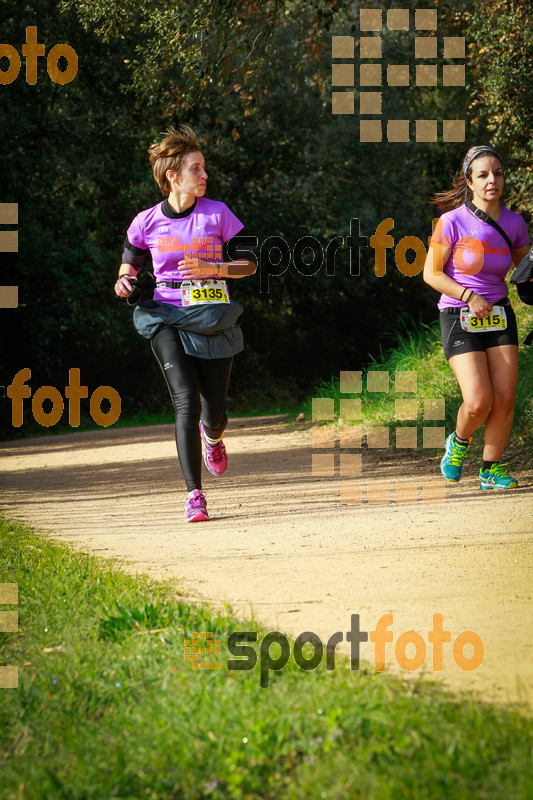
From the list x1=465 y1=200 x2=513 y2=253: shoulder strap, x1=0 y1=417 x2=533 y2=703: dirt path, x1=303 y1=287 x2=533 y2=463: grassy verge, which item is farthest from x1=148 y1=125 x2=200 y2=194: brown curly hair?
x1=303 y1=287 x2=533 y2=463: grassy verge

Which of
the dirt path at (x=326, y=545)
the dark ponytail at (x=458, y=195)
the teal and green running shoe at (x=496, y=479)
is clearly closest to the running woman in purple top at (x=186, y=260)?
the dirt path at (x=326, y=545)

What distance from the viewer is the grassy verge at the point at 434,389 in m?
8.26

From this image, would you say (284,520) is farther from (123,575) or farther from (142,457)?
(142,457)

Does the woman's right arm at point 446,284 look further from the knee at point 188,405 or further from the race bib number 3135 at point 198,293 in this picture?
the knee at point 188,405

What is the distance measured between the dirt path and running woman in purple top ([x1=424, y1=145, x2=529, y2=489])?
2.45 ft

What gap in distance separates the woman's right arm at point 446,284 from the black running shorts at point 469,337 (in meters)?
0.15

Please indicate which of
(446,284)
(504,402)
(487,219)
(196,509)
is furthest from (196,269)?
(504,402)

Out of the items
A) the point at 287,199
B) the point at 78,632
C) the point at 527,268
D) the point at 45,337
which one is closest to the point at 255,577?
the point at 78,632

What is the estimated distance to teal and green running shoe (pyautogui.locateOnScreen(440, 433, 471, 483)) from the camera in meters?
6.68

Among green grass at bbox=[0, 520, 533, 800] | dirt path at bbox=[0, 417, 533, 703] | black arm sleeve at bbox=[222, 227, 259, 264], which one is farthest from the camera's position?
black arm sleeve at bbox=[222, 227, 259, 264]

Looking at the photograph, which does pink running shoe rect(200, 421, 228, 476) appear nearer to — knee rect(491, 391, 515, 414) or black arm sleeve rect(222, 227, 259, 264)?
black arm sleeve rect(222, 227, 259, 264)

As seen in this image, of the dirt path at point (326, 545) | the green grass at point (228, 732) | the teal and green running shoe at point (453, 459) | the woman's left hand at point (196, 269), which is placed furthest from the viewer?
the teal and green running shoe at point (453, 459)

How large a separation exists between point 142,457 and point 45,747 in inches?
333

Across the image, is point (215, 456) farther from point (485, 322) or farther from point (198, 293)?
point (485, 322)
